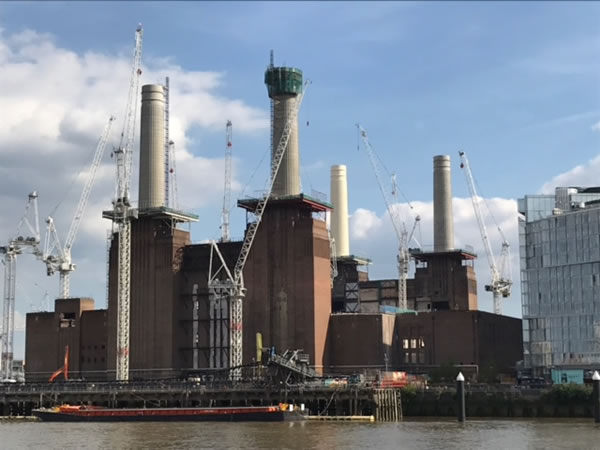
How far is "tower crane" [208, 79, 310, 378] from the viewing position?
149 meters

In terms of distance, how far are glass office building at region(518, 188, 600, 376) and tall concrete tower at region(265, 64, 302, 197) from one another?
32.0 meters

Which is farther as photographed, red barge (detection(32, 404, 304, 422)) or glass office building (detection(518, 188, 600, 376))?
glass office building (detection(518, 188, 600, 376))

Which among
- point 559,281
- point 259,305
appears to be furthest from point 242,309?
point 559,281

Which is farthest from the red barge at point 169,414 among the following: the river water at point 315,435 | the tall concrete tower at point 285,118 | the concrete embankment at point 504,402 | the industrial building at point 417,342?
the tall concrete tower at point 285,118

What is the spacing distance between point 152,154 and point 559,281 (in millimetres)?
59567

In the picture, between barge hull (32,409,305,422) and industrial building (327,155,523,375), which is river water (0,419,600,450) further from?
industrial building (327,155,523,375)

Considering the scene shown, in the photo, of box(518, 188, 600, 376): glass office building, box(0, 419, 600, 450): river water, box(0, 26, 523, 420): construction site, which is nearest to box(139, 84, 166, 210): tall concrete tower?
box(0, 26, 523, 420): construction site

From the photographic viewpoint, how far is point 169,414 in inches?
4766

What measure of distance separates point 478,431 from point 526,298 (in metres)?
51.0

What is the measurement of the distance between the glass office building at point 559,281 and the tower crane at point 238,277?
34.3 meters

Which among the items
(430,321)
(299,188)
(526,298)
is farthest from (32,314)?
(526,298)

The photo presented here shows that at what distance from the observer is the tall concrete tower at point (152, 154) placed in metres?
160

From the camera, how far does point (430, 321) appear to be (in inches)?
6196

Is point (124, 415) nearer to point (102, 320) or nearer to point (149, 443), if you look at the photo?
point (149, 443)
